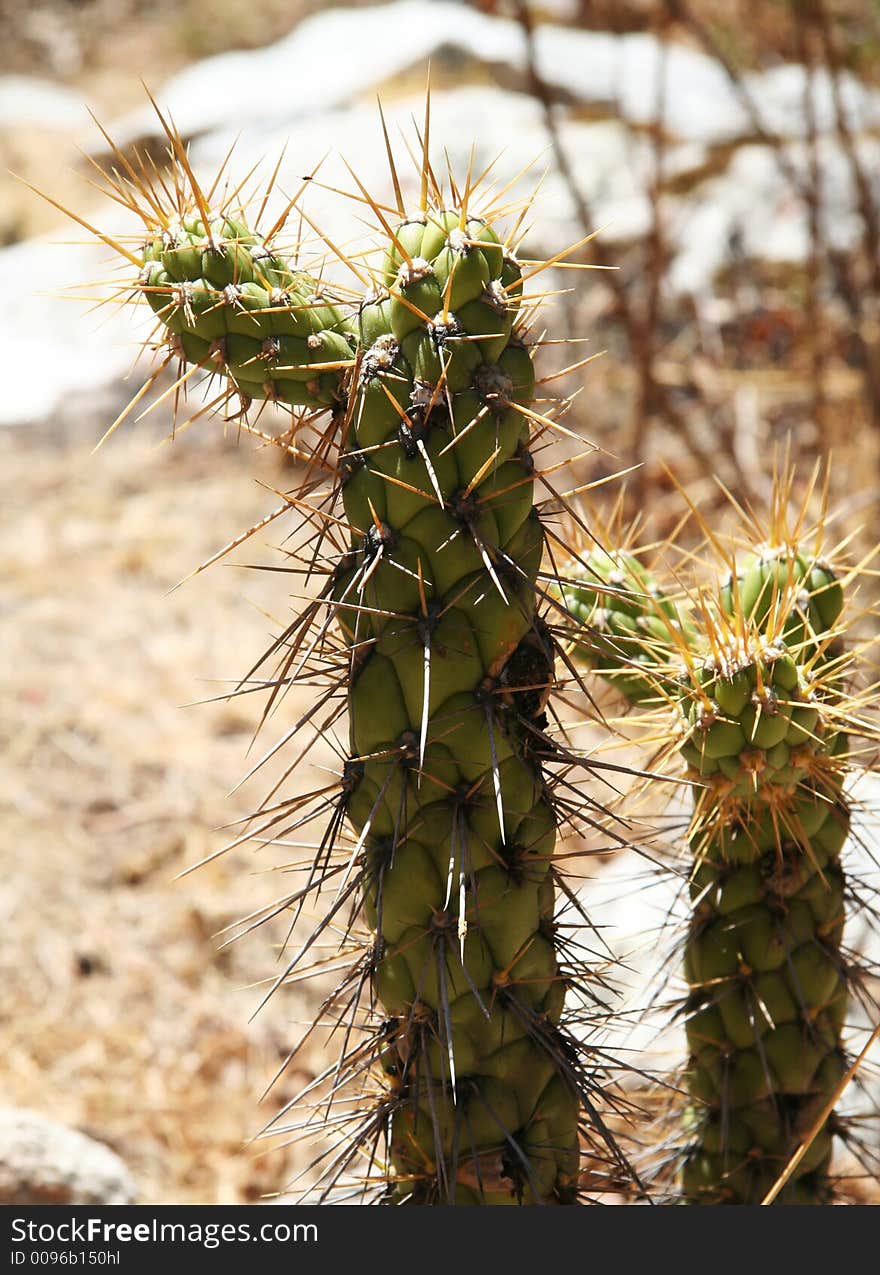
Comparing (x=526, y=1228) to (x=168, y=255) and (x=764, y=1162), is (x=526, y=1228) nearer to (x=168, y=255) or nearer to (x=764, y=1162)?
(x=764, y=1162)

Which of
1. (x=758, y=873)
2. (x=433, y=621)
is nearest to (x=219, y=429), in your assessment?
(x=758, y=873)

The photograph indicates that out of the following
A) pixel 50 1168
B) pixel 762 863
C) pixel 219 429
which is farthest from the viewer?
pixel 219 429

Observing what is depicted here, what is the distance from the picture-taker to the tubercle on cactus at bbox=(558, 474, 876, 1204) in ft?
4.53

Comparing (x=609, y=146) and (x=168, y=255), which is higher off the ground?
(x=609, y=146)

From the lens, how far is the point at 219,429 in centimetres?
555

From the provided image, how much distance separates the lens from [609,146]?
6.55 m

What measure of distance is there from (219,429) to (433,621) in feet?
15.0

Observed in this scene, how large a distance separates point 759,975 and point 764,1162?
0.26 meters

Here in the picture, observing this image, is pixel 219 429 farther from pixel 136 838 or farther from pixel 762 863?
pixel 762 863

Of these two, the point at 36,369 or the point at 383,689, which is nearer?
the point at 383,689

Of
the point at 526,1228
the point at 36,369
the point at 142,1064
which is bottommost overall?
the point at 526,1228

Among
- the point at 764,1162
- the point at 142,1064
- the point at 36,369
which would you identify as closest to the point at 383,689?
the point at 764,1162

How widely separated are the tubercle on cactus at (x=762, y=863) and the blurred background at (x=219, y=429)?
0.48m

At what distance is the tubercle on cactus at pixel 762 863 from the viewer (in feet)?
4.53
